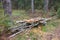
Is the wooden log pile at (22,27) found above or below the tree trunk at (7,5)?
below

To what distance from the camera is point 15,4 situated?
28.7 metres

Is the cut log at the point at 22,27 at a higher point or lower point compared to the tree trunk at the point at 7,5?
lower

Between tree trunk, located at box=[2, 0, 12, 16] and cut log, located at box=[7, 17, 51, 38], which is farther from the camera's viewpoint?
tree trunk, located at box=[2, 0, 12, 16]

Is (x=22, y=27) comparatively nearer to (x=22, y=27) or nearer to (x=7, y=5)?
(x=22, y=27)

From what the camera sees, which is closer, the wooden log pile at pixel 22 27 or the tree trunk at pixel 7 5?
the wooden log pile at pixel 22 27

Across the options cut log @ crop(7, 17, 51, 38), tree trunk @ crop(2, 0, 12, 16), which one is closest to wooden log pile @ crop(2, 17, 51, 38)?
cut log @ crop(7, 17, 51, 38)

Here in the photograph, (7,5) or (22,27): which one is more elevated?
(7,5)

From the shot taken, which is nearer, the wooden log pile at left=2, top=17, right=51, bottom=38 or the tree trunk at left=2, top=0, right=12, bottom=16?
the wooden log pile at left=2, top=17, right=51, bottom=38

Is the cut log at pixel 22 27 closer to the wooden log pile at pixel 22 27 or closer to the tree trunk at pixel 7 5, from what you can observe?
the wooden log pile at pixel 22 27

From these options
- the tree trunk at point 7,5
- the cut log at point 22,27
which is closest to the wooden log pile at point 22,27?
the cut log at point 22,27

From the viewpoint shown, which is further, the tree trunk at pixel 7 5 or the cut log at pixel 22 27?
the tree trunk at pixel 7 5

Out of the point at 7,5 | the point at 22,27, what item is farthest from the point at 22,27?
the point at 7,5

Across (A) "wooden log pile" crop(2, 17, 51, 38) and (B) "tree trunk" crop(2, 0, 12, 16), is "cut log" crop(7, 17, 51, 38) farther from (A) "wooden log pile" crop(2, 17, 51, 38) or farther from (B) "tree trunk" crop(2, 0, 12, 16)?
(B) "tree trunk" crop(2, 0, 12, 16)

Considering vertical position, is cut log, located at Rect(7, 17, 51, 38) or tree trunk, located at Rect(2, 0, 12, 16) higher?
tree trunk, located at Rect(2, 0, 12, 16)
